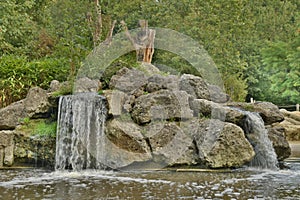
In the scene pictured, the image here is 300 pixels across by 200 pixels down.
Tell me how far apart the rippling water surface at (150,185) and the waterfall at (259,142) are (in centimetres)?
68

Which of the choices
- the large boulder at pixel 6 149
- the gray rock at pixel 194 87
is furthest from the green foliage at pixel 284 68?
the large boulder at pixel 6 149

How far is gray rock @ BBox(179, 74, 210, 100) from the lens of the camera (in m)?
9.99

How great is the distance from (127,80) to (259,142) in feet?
11.7

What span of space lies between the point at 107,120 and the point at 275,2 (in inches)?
1065

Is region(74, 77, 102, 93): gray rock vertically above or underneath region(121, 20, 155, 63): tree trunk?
underneath

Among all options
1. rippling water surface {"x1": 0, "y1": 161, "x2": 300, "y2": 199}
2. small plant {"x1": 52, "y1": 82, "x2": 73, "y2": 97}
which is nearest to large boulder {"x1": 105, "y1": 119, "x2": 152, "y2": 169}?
rippling water surface {"x1": 0, "y1": 161, "x2": 300, "y2": 199}

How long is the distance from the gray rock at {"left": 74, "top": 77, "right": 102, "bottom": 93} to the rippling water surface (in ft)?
8.39

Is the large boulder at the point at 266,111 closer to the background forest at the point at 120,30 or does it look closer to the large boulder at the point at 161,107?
the large boulder at the point at 161,107

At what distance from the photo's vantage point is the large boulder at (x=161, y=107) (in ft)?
28.7

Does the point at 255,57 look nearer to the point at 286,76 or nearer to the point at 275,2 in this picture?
the point at 286,76

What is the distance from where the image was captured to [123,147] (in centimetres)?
840

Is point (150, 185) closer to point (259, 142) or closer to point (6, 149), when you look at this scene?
point (259, 142)

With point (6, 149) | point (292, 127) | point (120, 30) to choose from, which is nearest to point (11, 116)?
point (6, 149)

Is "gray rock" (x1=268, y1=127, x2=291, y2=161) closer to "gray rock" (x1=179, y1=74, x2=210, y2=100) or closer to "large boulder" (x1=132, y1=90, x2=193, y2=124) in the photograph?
"gray rock" (x1=179, y1=74, x2=210, y2=100)
